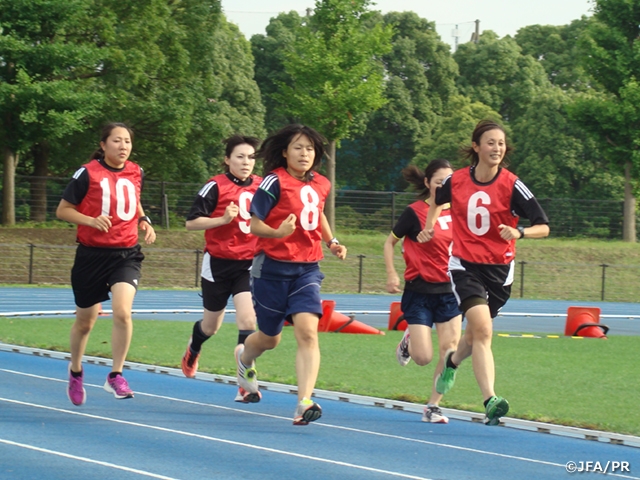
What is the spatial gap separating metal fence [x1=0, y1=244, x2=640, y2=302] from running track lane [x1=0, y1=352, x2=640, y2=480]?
64.8 feet

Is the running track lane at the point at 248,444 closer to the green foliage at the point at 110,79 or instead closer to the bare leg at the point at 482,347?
the bare leg at the point at 482,347

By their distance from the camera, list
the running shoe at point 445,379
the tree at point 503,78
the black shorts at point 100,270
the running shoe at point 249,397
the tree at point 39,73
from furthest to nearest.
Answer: the tree at point 503,78 → the tree at point 39,73 → the running shoe at point 249,397 → the black shorts at point 100,270 → the running shoe at point 445,379

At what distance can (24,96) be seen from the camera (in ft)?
92.9

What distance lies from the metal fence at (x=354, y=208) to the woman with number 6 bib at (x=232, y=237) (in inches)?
997

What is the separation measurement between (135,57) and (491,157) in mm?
25937

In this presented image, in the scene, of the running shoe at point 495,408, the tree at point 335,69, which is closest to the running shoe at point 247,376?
the running shoe at point 495,408

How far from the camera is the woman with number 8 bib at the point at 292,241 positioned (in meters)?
7.20

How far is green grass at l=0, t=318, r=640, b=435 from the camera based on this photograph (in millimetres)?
9008

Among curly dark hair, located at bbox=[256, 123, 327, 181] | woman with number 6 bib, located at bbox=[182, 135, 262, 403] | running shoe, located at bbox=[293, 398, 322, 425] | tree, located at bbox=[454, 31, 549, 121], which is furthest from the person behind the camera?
tree, located at bbox=[454, 31, 549, 121]

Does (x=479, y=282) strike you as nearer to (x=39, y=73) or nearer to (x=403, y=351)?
(x=403, y=351)

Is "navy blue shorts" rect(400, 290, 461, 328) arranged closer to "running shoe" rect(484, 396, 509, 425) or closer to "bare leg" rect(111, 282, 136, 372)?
"running shoe" rect(484, 396, 509, 425)

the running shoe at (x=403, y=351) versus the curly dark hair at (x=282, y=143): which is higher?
the curly dark hair at (x=282, y=143)

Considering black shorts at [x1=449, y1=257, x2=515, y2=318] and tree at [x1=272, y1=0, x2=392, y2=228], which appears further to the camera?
tree at [x1=272, y1=0, x2=392, y2=228]

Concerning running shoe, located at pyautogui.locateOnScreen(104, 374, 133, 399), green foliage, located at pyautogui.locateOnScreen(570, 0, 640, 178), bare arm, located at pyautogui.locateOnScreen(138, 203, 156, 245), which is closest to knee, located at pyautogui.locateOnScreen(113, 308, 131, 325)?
running shoe, located at pyautogui.locateOnScreen(104, 374, 133, 399)
